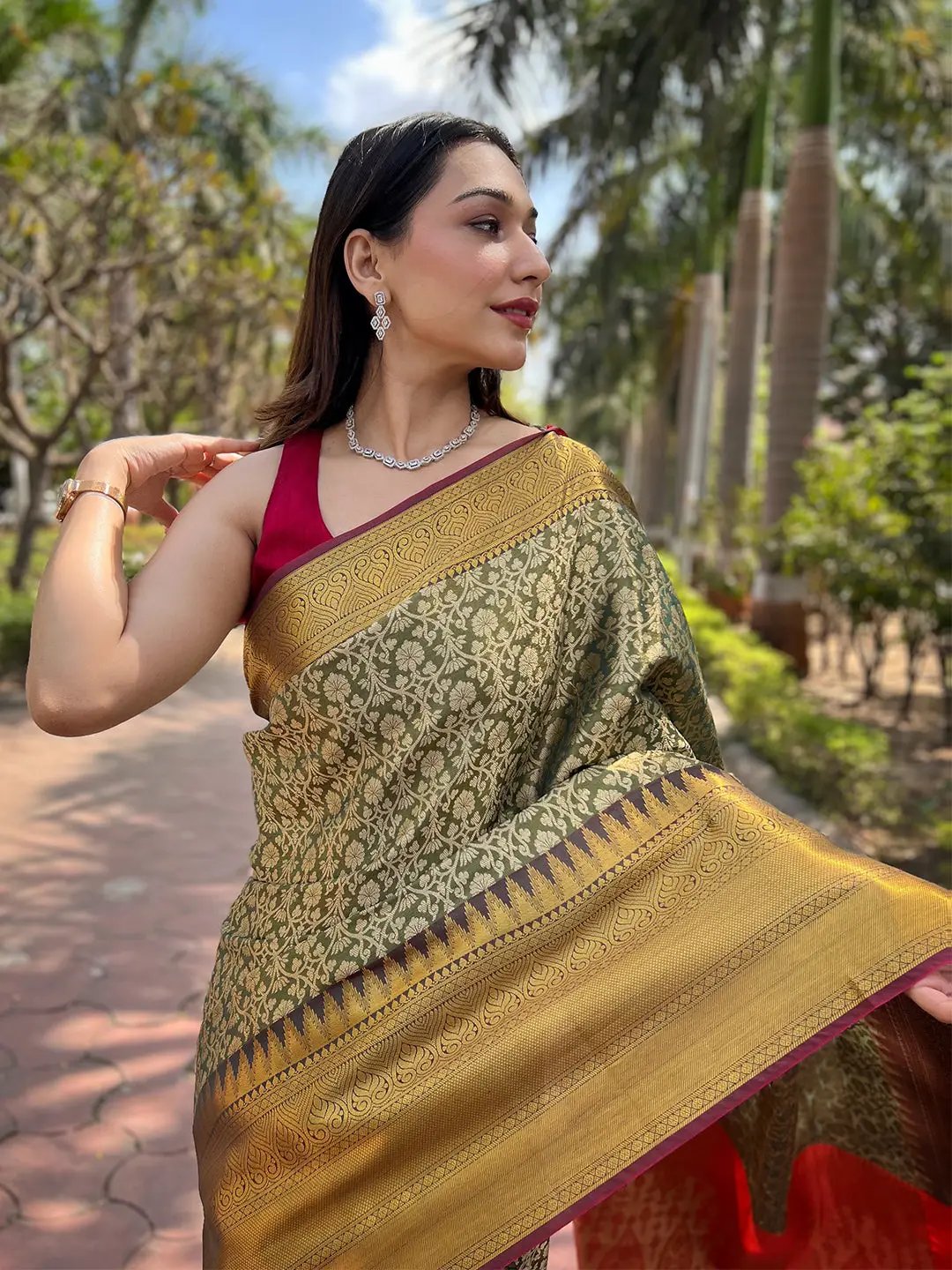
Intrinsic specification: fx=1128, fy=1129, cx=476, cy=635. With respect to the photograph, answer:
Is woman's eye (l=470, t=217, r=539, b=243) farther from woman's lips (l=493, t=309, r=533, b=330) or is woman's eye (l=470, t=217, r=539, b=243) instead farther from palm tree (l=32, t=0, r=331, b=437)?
palm tree (l=32, t=0, r=331, b=437)

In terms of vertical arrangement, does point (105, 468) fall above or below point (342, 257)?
below

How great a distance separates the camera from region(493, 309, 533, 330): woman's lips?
1.41 m

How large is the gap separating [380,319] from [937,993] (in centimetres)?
106

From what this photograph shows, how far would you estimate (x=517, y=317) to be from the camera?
1.42 m

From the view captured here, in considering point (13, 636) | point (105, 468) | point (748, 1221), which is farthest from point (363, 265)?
point (13, 636)

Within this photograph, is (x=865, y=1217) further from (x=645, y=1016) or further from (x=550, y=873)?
(x=550, y=873)

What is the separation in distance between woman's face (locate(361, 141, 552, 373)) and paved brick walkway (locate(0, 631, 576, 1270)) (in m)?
1.82

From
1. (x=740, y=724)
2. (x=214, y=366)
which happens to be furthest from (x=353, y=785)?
(x=214, y=366)

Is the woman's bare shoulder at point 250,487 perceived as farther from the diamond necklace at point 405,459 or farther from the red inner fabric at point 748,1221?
the red inner fabric at point 748,1221

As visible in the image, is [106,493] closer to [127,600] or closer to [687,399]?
[127,600]

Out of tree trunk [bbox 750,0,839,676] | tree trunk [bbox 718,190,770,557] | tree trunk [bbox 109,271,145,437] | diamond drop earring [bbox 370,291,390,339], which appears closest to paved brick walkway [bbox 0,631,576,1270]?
diamond drop earring [bbox 370,291,390,339]

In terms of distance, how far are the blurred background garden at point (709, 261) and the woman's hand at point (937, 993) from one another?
3.05m

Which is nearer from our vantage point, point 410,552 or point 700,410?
point 410,552

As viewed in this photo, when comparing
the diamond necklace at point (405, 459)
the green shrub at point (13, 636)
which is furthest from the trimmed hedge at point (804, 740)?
the green shrub at point (13, 636)
